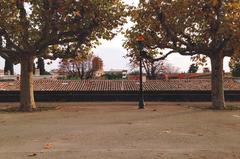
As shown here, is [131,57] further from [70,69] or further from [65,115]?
[70,69]

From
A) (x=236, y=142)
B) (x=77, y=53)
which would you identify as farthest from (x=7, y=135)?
(x=77, y=53)

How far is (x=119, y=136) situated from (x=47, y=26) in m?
11.2

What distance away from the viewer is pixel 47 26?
81.9 ft

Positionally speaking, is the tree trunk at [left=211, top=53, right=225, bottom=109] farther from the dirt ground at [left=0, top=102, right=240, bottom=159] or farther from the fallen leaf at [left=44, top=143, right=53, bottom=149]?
the fallen leaf at [left=44, top=143, right=53, bottom=149]

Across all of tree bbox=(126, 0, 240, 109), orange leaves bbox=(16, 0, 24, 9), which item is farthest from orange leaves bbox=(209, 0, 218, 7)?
orange leaves bbox=(16, 0, 24, 9)

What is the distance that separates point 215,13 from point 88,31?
5.92 metres

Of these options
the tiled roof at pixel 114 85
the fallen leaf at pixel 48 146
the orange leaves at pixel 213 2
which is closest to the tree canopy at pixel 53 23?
the orange leaves at pixel 213 2

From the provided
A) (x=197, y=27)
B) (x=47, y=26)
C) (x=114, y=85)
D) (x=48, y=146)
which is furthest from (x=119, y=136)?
(x=114, y=85)

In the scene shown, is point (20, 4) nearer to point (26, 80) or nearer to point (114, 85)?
point (26, 80)

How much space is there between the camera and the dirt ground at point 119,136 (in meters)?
11.9

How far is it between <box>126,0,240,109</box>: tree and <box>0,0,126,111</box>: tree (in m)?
1.78

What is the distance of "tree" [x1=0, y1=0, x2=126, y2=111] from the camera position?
24234 mm

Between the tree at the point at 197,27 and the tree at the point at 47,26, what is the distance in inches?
70.3

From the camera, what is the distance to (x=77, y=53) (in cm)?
2827
